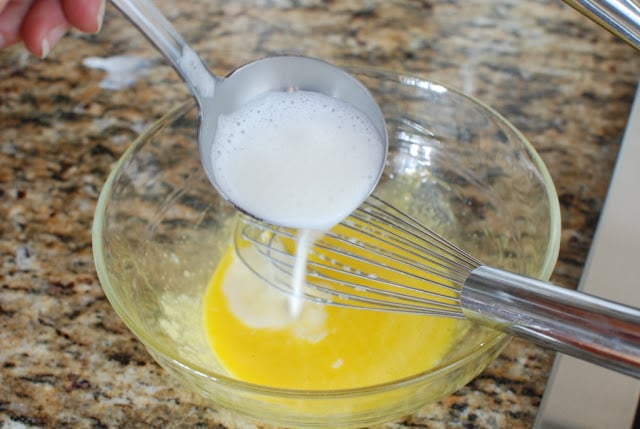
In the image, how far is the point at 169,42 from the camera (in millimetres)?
756

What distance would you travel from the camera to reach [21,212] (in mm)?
926

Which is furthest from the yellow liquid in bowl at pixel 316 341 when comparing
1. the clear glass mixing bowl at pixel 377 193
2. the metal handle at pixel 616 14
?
the metal handle at pixel 616 14

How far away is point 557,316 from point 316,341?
0.93 ft

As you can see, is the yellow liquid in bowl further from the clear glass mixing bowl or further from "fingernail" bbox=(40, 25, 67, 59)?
"fingernail" bbox=(40, 25, 67, 59)

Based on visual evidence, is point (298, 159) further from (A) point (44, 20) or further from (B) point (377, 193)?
(A) point (44, 20)

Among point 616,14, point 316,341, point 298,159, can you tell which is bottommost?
point 316,341

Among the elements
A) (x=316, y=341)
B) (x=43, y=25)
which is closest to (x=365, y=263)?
(x=316, y=341)

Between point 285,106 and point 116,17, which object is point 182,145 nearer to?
point 285,106

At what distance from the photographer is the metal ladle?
0.76 meters

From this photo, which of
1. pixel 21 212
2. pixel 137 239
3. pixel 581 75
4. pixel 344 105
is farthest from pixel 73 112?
pixel 581 75

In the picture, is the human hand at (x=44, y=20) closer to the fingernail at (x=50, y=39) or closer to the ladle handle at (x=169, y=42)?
the fingernail at (x=50, y=39)

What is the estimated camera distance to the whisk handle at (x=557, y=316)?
0.52 m

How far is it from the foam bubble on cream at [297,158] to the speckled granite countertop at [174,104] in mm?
208

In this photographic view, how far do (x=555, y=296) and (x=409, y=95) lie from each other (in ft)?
1.41
